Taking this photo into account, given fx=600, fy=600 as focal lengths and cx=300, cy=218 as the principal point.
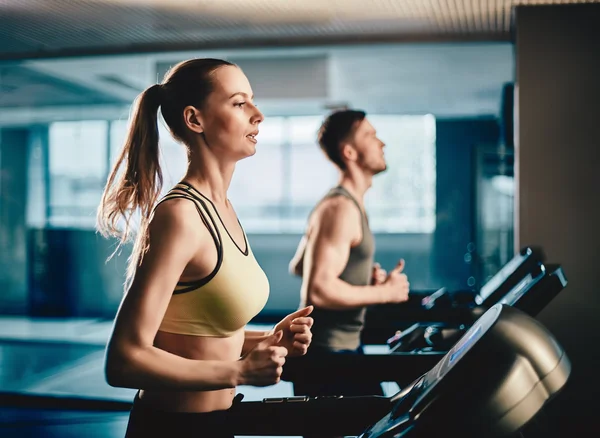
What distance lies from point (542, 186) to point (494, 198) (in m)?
3.79

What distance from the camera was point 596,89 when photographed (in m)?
3.13

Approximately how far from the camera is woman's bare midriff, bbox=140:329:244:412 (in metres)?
1.13

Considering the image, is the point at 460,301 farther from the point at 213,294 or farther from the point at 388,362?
the point at 213,294

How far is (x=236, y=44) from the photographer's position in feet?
12.6

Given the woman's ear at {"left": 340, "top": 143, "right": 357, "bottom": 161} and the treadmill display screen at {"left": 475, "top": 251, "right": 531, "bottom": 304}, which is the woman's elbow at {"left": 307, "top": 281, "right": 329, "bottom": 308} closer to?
the woman's ear at {"left": 340, "top": 143, "right": 357, "bottom": 161}

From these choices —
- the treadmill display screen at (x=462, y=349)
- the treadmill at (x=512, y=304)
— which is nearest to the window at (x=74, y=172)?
the treadmill at (x=512, y=304)

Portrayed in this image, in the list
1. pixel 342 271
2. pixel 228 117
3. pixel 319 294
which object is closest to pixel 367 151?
pixel 342 271

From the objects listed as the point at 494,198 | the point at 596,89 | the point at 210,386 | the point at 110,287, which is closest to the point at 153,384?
the point at 210,386

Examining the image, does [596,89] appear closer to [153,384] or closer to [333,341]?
[333,341]

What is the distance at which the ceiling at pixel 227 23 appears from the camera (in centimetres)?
318

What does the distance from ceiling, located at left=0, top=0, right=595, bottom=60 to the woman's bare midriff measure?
2388mm

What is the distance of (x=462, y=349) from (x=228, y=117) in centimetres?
63

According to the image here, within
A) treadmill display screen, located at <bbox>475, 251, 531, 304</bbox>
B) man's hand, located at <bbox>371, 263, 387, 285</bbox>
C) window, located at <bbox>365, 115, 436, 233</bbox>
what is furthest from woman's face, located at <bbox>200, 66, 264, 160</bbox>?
window, located at <bbox>365, 115, 436, 233</bbox>

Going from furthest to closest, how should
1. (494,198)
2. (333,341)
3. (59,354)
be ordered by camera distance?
(494,198) < (59,354) < (333,341)
